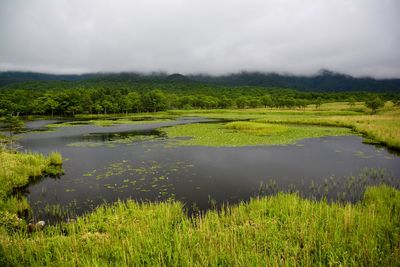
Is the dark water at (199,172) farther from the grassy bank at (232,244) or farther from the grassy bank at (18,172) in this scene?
the grassy bank at (232,244)

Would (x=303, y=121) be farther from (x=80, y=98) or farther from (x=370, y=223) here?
(x=80, y=98)

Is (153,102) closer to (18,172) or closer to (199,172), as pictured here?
(18,172)

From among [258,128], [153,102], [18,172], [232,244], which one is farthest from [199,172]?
[153,102]

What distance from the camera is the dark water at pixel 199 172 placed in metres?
18.2

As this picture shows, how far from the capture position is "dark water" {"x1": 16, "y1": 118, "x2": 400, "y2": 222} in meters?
18.2

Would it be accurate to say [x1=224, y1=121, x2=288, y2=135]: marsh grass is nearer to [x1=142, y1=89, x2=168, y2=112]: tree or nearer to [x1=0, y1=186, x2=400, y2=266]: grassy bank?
[x1=0, y1=186, x2=400, y2=266]: grassy bank

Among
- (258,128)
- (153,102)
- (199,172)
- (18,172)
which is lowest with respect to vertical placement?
(199,172)

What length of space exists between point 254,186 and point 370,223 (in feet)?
33.3

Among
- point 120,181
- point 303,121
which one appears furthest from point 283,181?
point 303,121

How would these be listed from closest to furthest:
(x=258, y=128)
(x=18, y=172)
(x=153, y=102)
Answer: (x=18, y=172)
(x=258, y=128)
(x=153, y=102)

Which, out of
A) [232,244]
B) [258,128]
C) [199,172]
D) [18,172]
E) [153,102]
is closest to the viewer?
[232,244]

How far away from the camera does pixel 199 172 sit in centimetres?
2420

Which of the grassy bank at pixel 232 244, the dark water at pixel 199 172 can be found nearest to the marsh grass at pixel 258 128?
the dark water at pixel 199 172

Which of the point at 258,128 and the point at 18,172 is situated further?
the point at 258,128
